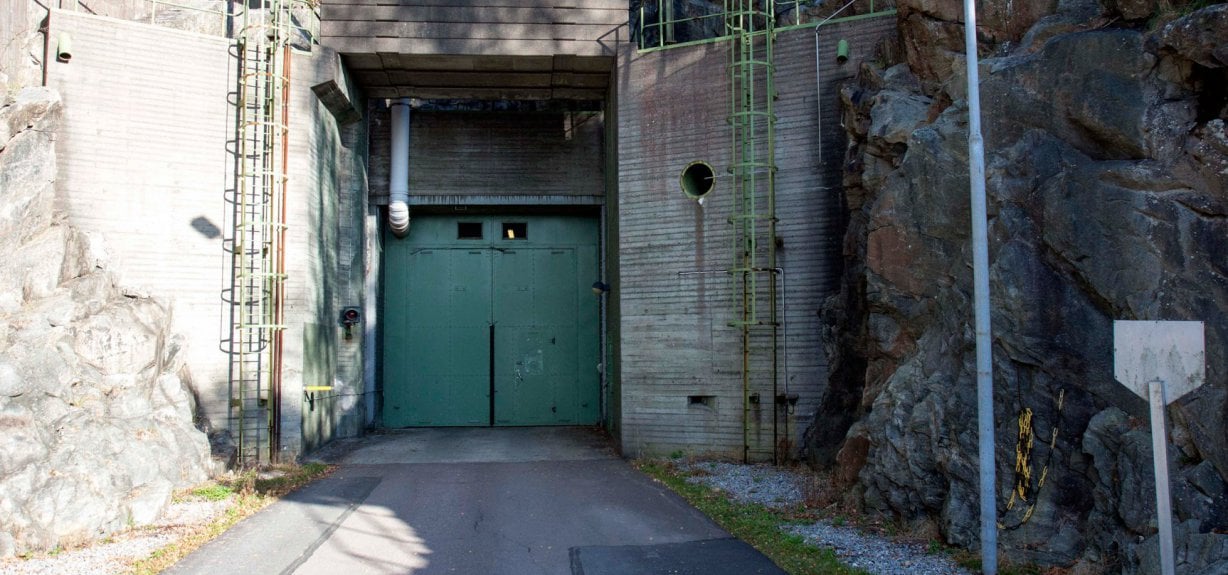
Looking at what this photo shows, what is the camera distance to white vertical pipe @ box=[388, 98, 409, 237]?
760 inches

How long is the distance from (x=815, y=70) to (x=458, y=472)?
852 cm

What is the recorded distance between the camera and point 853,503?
10852 millimetres

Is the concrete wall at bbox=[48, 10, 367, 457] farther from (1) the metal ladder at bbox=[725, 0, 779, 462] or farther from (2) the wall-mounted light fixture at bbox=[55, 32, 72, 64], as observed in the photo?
→ (1) the metal ladder at bbox=[725, 0, 779, 462]

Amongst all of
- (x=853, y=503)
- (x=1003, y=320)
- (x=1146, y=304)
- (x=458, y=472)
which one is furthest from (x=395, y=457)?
(x=1146, y=304)

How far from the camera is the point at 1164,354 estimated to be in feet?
18.4

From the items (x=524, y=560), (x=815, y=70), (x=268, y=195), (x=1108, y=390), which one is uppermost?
(x=815, y=70)

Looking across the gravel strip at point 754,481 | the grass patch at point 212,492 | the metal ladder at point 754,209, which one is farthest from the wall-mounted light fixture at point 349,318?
the metal ladder at point 754,209

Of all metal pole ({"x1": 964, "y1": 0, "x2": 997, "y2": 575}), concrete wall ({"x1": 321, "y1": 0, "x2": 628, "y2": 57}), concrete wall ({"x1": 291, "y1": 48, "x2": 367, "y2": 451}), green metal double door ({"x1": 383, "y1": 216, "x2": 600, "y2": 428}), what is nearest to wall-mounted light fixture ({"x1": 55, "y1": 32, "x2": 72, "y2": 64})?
concrete wall ({"x1": 291, "y1": 48, "x2": 367, "y2": 451})

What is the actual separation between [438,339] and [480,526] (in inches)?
403

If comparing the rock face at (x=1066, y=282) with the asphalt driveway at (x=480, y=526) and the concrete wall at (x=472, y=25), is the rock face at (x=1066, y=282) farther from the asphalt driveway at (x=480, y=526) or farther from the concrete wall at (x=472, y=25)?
the concrete wall at (x=472, y=25)

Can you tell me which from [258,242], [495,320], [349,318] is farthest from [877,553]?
[495,320]

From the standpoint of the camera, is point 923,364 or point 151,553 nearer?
point 151,553

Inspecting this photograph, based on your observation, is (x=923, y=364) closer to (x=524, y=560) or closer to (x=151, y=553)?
(x=524, y=560)

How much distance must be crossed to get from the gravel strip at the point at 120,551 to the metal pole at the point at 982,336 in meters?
7.66
